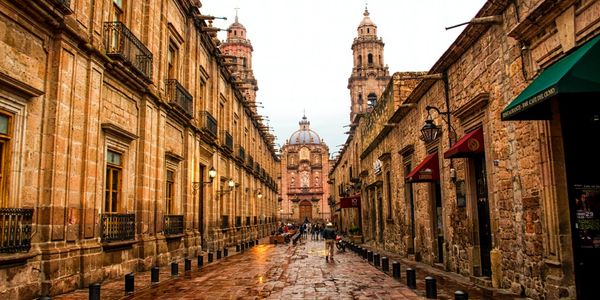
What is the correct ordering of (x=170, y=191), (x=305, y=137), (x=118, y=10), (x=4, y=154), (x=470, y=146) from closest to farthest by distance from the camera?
(x=4, y=154) < (x=470, y=146) < (x=118, y=10) < (x=170, y=191) < (x=305, y=137)

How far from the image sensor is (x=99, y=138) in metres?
11.4

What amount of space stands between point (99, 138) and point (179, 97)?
6470 mm

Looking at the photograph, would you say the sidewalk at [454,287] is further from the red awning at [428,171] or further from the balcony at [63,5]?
the balcony at [63,5]

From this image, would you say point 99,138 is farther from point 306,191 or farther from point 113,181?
point 306,191

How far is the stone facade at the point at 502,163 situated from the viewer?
7547 millimetres

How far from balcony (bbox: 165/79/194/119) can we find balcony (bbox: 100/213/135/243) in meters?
5.13

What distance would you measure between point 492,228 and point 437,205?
5.02 m

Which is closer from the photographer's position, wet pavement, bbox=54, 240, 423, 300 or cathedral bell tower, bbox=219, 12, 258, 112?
wet pavement, bbox=54, 240, 423, 300

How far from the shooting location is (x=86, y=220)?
1059 centimetres

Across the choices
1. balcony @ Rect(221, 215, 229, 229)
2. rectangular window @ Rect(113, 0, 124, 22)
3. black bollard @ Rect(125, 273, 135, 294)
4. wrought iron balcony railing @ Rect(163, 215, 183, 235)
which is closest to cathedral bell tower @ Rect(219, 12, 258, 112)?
balcony @ Rect(221, 215, 229, 229)

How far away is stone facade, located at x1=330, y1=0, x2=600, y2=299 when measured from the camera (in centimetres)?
755

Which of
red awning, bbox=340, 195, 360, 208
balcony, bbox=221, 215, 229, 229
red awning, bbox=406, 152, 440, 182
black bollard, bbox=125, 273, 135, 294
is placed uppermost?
red awning, bbox=406, 152, 440, 182

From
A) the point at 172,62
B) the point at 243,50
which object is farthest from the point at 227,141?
the point at 243,50

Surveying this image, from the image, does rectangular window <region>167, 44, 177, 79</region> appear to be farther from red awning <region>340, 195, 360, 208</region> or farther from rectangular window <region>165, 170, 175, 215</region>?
red awning <region>340, 195, 360, 208</region>
